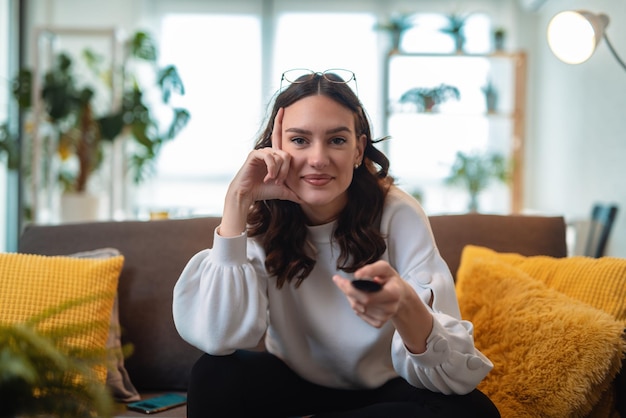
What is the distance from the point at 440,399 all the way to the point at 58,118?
150 inches

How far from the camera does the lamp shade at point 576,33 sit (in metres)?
2.76

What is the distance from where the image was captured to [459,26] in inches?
211

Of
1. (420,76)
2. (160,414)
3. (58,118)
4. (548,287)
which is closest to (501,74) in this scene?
(420,76)

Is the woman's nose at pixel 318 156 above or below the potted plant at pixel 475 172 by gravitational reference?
above

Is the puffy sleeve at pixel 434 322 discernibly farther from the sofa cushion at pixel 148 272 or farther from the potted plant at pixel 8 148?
the potted plant at pixel 8 148

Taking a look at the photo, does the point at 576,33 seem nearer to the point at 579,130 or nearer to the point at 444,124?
the point at 579,130

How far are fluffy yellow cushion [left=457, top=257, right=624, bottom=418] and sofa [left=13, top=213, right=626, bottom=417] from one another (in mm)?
266

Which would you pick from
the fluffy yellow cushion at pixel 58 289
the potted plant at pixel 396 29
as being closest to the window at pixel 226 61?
the potted plant at pixel 396 29

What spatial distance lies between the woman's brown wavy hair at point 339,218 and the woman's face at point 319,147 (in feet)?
0.10

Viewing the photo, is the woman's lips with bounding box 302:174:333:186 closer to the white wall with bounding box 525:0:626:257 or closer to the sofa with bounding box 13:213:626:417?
the sofa with bounding box 13:213:626:417

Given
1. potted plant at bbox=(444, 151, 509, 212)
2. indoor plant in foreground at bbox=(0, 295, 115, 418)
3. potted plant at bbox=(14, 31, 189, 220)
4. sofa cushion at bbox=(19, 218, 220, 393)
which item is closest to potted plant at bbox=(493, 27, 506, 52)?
potted plant at bbox=(444, 151, 509, 212)

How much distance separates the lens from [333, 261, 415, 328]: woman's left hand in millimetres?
1197

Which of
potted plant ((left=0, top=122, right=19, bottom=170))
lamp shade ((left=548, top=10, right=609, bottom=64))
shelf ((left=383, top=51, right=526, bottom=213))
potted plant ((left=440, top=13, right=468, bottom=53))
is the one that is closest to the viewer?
lamp shade ((left=548, top=10, right=609, bottom=64))

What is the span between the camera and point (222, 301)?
5.08ft
